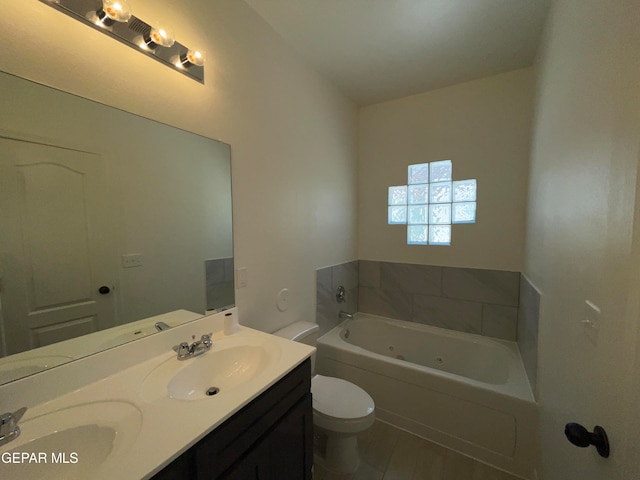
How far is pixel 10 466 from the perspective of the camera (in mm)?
596

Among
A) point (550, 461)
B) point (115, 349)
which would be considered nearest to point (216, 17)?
point (115, 349)

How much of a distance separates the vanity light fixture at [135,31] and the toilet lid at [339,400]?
1.91 m

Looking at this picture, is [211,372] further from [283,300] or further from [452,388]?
[452,388]

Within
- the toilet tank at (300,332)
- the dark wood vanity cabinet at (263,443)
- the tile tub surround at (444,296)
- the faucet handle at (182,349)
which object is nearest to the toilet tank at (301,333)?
the toilet tank at (300,332)

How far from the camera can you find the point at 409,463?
1.57m

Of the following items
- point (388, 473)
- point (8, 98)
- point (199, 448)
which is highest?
point (8, 98)

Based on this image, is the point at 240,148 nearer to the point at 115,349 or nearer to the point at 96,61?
the point at 96,61

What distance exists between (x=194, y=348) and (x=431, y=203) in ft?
7.58

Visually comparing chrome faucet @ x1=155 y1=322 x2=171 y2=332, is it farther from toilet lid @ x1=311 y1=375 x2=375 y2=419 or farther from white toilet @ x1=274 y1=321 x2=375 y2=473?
toilet lid @ x1=311 y1=375 x2=375 y2=419

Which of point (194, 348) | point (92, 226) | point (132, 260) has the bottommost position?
point (194, 348)

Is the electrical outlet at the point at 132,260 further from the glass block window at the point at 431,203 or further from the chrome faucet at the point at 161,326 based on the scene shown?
the glass block window at the point at 431,203

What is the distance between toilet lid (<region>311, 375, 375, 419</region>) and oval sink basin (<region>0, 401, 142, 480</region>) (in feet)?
3.40

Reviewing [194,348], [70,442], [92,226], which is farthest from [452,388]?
[92,226]

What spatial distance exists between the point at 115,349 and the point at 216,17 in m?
1.67
